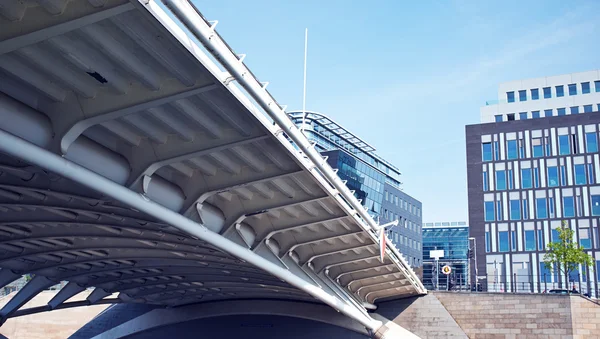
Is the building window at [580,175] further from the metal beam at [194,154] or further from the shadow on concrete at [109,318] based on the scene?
the metal beam at [194,154]

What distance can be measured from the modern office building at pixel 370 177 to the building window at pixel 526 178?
20.4 metres

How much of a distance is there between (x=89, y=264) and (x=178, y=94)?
24.9m

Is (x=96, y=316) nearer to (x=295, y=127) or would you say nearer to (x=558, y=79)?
(x=295, y=127)

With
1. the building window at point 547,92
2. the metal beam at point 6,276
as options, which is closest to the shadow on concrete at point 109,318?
the metal beam at point 6,276

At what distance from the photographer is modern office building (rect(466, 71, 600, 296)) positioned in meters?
72.6

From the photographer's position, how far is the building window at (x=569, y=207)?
240ft

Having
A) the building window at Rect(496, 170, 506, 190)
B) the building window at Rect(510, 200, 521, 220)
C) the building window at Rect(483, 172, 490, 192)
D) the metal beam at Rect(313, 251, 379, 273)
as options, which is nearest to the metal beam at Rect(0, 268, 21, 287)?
the metal beam at Rect(313, 251, 379, 273)

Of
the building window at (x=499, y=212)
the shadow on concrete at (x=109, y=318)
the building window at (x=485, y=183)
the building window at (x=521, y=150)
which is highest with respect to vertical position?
the building window at (x=521, y=150)

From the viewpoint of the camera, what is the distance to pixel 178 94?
13.0 meters

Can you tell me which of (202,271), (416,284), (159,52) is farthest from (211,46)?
(416,284)

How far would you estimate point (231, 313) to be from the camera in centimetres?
4906

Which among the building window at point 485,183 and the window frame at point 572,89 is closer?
the building window at point 485,183

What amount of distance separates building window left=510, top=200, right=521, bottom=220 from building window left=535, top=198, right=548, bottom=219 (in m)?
1.94

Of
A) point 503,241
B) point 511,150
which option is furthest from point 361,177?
point 503,241
